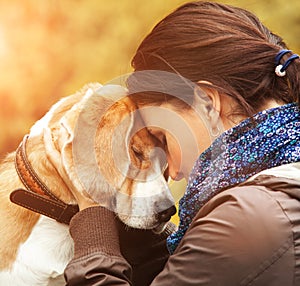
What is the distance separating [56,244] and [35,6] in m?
0.93

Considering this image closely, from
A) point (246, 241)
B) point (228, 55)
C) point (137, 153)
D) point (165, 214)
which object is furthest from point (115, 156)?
point (246, 241)

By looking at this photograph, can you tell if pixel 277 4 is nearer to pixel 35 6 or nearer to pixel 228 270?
pixel 35 6

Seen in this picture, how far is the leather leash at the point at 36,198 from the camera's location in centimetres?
146

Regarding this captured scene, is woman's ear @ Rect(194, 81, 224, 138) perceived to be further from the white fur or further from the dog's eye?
the white fur

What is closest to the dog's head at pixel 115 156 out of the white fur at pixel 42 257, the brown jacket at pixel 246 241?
the white fur at pixel 42 257

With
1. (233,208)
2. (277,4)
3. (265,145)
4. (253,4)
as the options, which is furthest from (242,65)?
(277,4)

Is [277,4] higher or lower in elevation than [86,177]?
higher

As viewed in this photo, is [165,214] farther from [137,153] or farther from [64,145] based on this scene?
[64,145]

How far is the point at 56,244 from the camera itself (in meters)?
1.54

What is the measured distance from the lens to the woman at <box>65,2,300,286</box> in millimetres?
1021

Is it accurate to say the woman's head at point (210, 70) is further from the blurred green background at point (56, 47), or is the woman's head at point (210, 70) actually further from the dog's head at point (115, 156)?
the blurred green background at point (56, 47)

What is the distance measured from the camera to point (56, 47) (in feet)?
6.79

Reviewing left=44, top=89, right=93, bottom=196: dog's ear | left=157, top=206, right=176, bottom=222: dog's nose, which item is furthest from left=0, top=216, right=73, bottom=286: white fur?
left=157, top=206, right=176, bottom=222: dog's nose

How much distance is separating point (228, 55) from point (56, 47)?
0.97 metres
